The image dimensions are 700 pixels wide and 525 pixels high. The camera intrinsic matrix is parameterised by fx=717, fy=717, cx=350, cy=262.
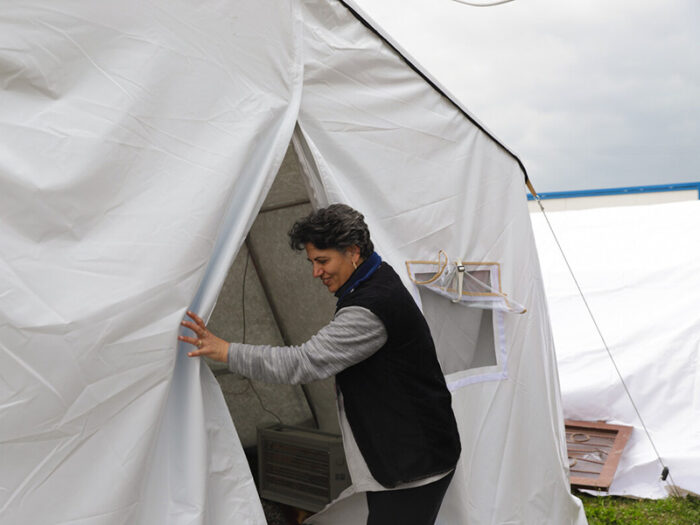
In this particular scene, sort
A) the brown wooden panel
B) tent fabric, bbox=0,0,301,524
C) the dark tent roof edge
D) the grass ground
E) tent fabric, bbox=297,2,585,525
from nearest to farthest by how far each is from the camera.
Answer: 1. tent fabric, bbox=0,0,301,524
2. tent fabric, bbox=297,2,585,525
3. the dark tent roof edge
4. the grass ground
5. the brown wooden panel

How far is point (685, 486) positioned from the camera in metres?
4.46

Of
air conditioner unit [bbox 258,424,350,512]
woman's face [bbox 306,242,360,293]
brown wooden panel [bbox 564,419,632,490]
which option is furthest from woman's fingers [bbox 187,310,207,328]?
brown wooden panel [bbox 564,419,632,490]

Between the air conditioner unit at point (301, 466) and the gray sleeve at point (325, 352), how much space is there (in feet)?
4.69

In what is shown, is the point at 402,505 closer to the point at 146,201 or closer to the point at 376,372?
the point at 376,372

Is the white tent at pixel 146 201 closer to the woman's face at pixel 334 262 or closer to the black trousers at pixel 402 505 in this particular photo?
the woman's face at pixel 334 262

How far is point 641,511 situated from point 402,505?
2.76 metres

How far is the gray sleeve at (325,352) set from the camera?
1.95 m

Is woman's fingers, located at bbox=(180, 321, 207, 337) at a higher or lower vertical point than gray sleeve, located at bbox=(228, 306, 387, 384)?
higher

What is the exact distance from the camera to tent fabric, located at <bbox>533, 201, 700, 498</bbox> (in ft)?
15.9

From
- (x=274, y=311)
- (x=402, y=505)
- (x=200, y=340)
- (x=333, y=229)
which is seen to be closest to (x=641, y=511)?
(x=274, y=311)

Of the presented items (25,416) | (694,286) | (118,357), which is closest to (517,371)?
(118,357)

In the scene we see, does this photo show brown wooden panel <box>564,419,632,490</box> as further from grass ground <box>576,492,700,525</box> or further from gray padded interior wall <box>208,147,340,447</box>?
gray padded interior wall <box>208,147,340,447</box>

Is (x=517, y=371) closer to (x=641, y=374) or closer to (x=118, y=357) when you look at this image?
(x=118, y=357)

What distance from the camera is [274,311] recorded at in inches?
165
